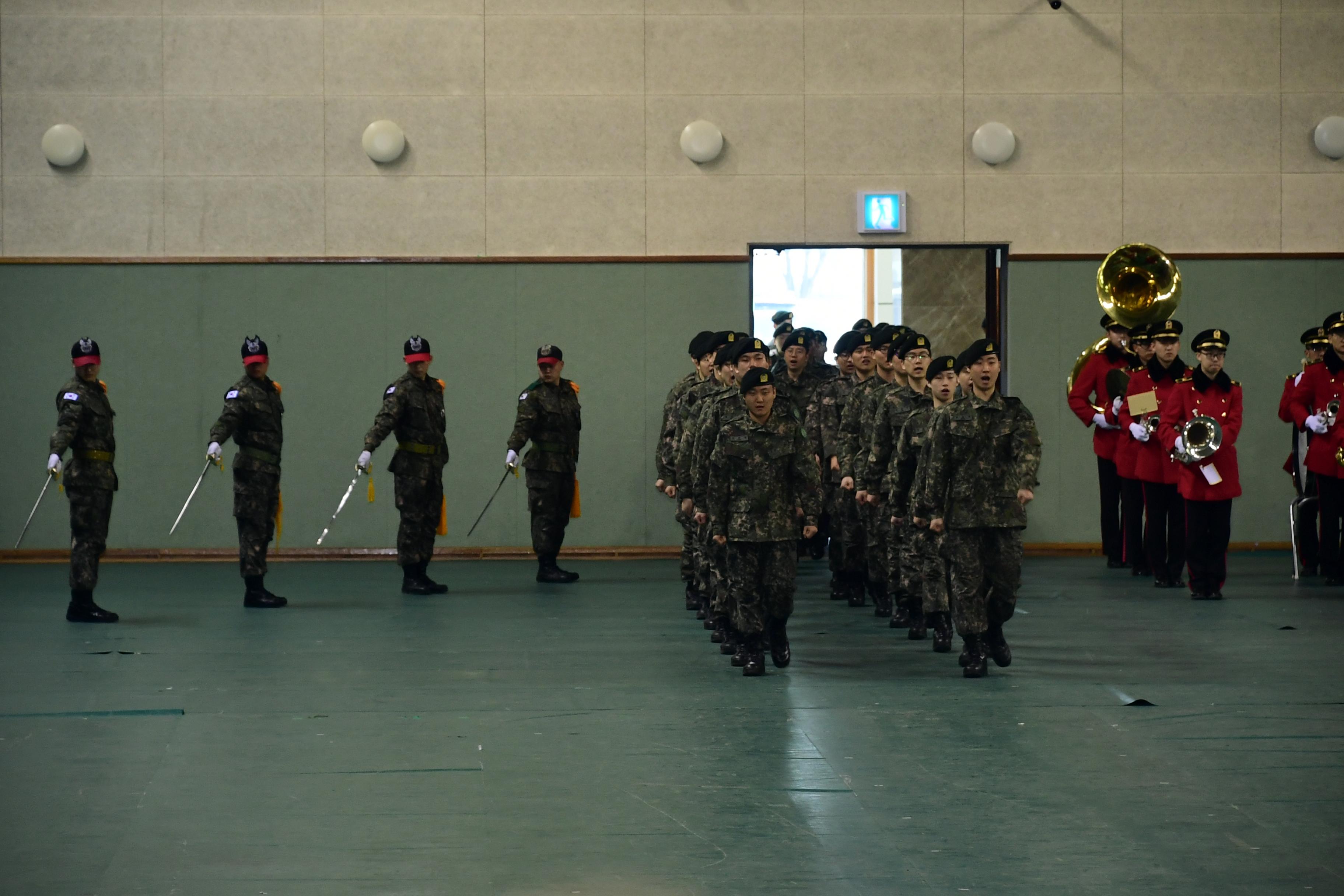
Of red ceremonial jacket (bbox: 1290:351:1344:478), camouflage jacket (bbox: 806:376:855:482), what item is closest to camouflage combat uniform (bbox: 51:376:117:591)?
camouflage jacket (bbox: 806:376:855:482)

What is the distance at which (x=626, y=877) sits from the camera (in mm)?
4582

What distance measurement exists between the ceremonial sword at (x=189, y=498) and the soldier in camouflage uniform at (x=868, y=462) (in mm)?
5328

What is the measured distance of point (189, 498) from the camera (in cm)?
1281

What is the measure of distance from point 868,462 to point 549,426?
3.57 m

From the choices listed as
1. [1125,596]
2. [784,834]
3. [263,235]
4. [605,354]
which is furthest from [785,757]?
[263,235]

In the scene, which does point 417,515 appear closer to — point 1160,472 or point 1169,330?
point 1160,472

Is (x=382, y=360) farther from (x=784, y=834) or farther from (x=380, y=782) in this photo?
(x=784, y=834)

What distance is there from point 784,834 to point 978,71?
10250 mm

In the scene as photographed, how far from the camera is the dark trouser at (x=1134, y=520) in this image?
39.8 feet

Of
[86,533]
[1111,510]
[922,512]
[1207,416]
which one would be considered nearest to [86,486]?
[86,533]

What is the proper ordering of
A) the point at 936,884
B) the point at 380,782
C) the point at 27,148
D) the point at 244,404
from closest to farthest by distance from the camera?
the point at 936,884
the point at 380,782
the point at 244,404
the point at 27,148

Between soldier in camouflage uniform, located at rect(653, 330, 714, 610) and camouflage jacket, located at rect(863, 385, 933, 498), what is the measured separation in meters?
1.43

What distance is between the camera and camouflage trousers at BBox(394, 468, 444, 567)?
11398 mm

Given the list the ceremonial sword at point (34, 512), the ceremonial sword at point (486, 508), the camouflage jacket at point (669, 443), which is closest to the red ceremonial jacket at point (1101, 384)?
the camouflage jacket at point (669, 443)
